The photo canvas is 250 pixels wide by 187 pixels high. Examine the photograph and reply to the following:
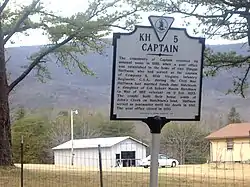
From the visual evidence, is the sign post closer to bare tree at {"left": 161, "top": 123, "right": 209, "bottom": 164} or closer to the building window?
bare tree at {"left": 161, "top": 123, "right": 209, "bottom": 164}

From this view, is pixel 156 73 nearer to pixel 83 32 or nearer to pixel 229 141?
pixel 83 32

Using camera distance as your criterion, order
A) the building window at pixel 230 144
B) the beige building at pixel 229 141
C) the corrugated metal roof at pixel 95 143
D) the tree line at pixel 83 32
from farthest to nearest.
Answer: the corrugated metal roof at pixel 95 143
the building window at pixel 230 144
the beige building at pixel 229 141
the tree line at pixel 83 32

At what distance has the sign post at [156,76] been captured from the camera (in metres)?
5.98

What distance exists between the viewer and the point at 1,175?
58.4 ft

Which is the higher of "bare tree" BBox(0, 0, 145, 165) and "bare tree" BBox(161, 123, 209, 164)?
"bare tree" BBox(0, 0, 145, 165)

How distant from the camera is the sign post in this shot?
5980 mm

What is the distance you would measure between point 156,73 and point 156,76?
3 cm

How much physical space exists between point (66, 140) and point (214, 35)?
4446 cm

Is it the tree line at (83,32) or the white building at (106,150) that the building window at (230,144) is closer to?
the white building at (106,150)

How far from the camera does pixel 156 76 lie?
6.04 meters

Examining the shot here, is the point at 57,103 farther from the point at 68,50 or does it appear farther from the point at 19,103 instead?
the point at 68,50

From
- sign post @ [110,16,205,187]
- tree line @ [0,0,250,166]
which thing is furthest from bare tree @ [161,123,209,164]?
sign post @ [110,16,205,187]

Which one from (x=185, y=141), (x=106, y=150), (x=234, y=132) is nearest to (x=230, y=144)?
(x=234, y=132)

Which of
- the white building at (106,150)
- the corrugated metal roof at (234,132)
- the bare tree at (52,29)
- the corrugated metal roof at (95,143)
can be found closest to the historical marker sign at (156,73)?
the bare tree at (52,29)
